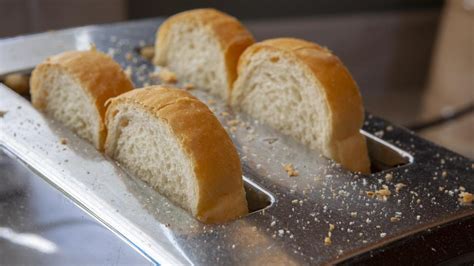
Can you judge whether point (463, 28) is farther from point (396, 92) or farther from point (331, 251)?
point (331, 251)

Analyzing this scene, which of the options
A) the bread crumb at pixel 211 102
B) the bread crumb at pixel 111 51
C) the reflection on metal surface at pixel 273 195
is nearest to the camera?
the reflection on metal surface at pixel 273 195

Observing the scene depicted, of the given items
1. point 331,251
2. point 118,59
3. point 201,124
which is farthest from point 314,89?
point 118,59

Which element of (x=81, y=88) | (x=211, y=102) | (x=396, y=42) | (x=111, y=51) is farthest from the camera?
(x=396, y=42)

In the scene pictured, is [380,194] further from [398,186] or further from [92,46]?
[92,46]

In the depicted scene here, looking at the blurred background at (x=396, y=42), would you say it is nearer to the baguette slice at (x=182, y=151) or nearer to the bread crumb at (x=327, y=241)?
the baguette slice at (x=182, y=151)

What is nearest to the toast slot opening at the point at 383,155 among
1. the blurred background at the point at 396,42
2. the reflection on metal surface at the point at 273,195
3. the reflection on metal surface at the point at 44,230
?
the reflection on metal surface at the point at 273,195

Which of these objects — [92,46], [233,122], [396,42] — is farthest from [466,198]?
[396,42]
